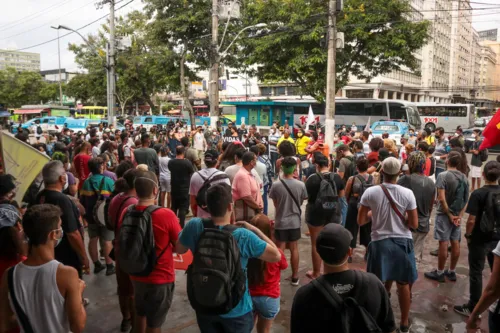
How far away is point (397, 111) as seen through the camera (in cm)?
3102

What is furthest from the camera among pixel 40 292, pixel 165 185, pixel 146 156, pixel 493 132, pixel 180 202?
pixel 165 185

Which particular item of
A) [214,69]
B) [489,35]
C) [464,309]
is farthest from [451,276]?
[489,35]

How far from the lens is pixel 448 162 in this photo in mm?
5227

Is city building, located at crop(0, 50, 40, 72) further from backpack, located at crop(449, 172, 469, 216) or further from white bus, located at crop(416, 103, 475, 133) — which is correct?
backpack, located at crop(449, 172, 469, 216)

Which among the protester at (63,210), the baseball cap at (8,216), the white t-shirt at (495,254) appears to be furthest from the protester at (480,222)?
the baseball cap at (8,216)

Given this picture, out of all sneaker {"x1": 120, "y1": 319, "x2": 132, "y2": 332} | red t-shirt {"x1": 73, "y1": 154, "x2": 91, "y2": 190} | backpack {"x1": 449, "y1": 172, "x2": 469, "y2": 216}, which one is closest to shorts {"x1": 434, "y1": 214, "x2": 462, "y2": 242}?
backpack {"x1": 449, "y1": 172, "x2": 469, "y2": 216}

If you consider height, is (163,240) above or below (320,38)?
below

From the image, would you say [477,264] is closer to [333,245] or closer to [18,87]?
[333,245]

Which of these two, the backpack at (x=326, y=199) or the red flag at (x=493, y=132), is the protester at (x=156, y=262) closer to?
the backpack at (x=326, y=199)

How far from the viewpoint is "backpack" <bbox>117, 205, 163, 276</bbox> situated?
3.10 meters

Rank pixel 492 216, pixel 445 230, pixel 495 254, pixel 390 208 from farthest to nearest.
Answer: pixel 445 230, pixel 492 216, pixel 390 208, pixel 495 254

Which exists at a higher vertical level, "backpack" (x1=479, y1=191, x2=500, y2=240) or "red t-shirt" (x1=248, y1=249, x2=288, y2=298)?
"backpack" (x1=479, y1=191, x2=500, y2=240)

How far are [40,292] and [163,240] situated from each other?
1096 millimetres

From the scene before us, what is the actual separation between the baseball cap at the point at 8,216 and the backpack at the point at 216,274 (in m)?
1.67
